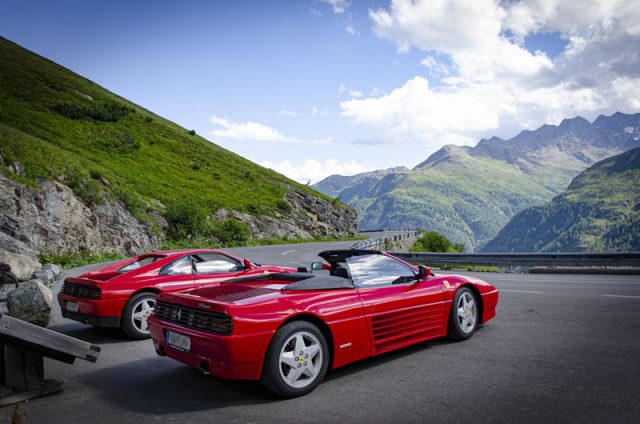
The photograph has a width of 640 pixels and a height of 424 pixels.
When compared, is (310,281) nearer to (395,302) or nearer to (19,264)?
(395,302)

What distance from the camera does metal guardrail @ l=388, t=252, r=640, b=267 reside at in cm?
1477

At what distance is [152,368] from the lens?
5219 mm

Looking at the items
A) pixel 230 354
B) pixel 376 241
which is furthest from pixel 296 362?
pixel 376 241

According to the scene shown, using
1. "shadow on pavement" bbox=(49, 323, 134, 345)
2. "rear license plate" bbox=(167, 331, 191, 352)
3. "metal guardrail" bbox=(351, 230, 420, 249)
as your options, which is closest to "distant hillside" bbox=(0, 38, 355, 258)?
"metal guardrail" bbox=(351, 230, 420, 249)

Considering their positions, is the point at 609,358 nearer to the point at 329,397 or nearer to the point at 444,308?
the point at 444,308

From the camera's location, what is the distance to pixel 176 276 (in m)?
7.04

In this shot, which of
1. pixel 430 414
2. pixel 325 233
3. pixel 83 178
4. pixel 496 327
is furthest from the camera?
pixel 325 233

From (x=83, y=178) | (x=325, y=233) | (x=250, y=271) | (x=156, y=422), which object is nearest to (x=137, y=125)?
(x=325, y=233)

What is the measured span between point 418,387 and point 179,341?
2365 millimetres

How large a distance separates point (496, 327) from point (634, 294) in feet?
16.1

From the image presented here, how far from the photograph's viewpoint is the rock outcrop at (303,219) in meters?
43.9

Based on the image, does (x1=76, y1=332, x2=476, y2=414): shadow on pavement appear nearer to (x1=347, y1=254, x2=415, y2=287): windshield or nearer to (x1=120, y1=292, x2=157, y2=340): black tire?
(x1=347, y1=254, x2=415, y2=287): windshield

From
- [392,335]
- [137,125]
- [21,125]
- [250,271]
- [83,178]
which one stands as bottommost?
[392,335]

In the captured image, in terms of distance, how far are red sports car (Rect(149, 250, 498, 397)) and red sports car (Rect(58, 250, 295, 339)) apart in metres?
1.79
